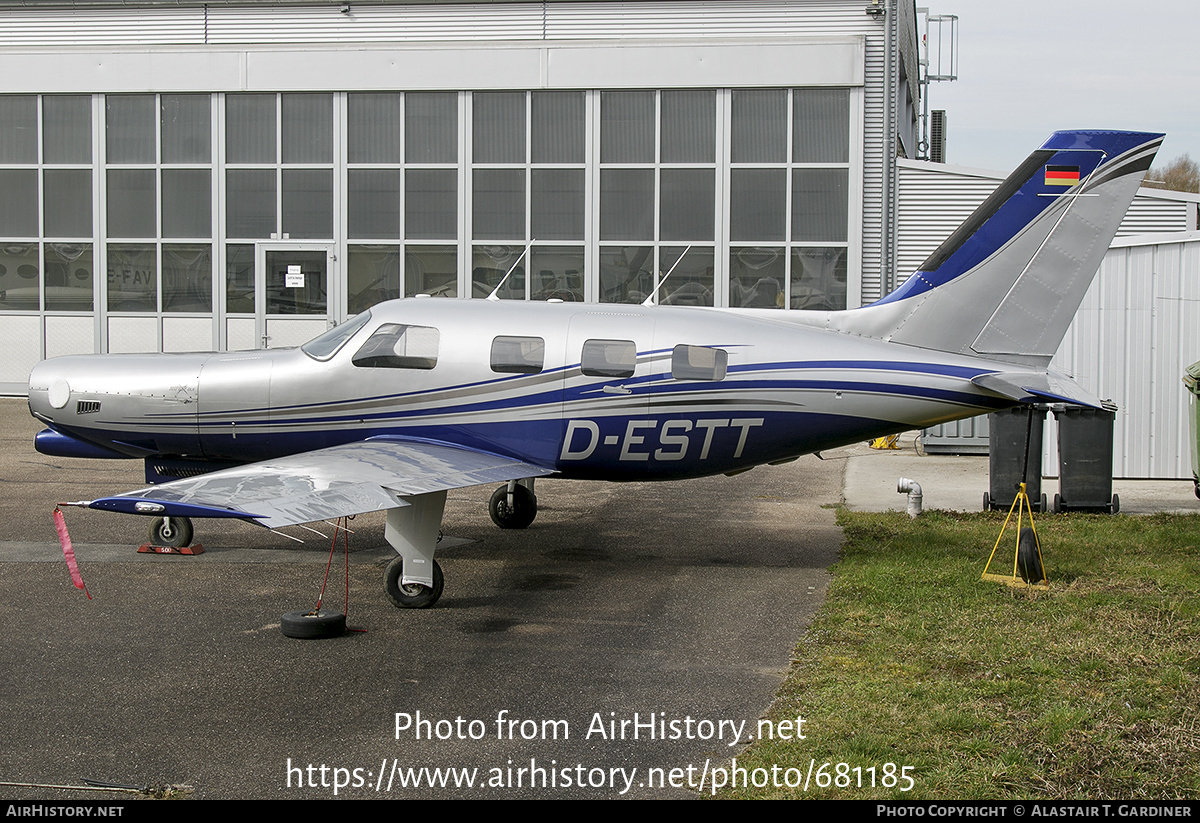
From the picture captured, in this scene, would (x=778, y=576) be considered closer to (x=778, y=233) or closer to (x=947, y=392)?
(x=947, y=392)

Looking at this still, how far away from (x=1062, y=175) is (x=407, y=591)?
6.75 m

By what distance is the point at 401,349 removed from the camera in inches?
392

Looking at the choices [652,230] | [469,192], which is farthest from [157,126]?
[652,230]

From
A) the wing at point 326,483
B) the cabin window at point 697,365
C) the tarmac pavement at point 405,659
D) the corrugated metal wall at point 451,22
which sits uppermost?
the corrugated metal wall at point 451,22

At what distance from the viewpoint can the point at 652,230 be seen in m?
21.8

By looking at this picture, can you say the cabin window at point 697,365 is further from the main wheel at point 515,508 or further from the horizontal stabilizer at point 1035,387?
the main wheel at point 515,508

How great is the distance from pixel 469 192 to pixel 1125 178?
14.6 meters

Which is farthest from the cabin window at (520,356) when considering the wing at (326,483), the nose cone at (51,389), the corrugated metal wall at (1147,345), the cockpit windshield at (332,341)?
the corrugated metal wall at (1147,345)

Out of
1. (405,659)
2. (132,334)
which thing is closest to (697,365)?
(405,659)

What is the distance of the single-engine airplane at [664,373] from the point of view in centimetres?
967

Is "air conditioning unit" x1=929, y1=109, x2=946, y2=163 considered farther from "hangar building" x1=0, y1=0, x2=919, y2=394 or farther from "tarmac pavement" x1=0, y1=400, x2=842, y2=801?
"tarmac pavement" x1=0, y1=400, x2=842, y2=801

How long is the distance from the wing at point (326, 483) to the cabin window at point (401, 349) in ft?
2.36

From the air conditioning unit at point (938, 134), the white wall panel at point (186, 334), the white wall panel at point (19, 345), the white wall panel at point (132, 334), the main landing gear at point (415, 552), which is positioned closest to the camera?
the main landing gear at point (415, 552)

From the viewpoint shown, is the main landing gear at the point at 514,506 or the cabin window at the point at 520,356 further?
the main landing gear at the point at 514,506
